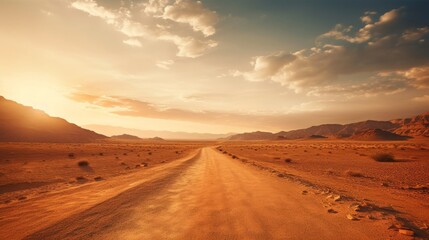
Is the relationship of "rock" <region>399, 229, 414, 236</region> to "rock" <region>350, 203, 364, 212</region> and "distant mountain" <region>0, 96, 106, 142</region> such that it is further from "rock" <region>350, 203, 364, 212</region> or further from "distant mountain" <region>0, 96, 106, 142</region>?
"distant mountain" <region>0, 96, 106, 142</region>

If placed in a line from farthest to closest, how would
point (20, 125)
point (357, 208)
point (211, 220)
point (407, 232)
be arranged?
point (20, 125), point (357, 208), point (211, 220), point (407, 232)

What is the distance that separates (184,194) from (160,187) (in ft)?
6.42

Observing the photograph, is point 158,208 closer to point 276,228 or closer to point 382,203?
point 276,228

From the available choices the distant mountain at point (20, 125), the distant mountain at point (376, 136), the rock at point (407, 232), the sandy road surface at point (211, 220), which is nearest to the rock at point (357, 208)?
the sandy road surface at point (211, 220)

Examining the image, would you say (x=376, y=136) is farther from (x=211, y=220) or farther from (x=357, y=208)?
(x=211, y=220)

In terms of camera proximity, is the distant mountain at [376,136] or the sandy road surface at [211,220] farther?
the distant mountain at [376,136]

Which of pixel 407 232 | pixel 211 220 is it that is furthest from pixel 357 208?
pixel 211 220

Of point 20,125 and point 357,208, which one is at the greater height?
point 20,125

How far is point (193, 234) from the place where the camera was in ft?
16.4

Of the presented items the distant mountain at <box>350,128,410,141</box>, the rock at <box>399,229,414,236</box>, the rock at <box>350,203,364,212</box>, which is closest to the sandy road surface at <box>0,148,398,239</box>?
the rock at <box>399,229,414,236</box>

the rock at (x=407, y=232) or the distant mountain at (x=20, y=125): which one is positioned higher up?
the distant mountain at (x=20, y=125)

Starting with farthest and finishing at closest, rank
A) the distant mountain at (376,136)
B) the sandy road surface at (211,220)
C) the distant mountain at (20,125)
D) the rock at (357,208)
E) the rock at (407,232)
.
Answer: the distant mountain at (376,136) → the distant mountain at (20,125) → the rock at (357,208) → the sandy road surface at (211,220) → the rock at (407,232)

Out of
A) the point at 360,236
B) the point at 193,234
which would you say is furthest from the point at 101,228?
the point at 360,236

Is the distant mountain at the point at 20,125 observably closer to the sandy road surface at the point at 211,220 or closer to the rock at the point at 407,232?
the sandy road surface at the point at 211,220
